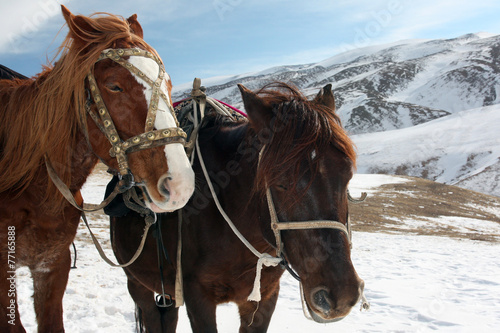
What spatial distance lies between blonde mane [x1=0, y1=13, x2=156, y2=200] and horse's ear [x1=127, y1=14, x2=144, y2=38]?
0.17 feet

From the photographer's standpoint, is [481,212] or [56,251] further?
[481,212]

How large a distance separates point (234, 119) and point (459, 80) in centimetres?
12957

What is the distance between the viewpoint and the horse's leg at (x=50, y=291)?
2.42m

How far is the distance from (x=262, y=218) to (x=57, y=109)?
55.2 inches

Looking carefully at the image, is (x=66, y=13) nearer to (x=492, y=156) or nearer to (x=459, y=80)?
(x=492, y=156)

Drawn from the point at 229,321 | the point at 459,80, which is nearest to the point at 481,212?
the point at 229,321

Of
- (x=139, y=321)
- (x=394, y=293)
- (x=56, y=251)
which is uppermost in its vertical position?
(x=56, y=251)

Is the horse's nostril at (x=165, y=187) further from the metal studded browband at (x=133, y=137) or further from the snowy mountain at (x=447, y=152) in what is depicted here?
the snowy mountain at (x=447, y=152)

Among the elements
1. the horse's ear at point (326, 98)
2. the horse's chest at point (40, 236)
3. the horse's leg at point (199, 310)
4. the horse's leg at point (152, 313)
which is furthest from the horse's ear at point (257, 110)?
the horse's leg at point (152, 313)

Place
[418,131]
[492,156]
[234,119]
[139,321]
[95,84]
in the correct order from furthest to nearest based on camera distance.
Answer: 1. [418,131]
2. [492,156]
3. [139,321]
4. [234,119]
5. [95,84]

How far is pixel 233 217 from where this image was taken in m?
2.46

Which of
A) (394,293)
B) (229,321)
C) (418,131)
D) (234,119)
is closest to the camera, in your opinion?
(234,119)

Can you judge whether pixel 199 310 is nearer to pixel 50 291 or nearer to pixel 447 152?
pixel 50 291

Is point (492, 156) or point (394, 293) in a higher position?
point (394, 293)
